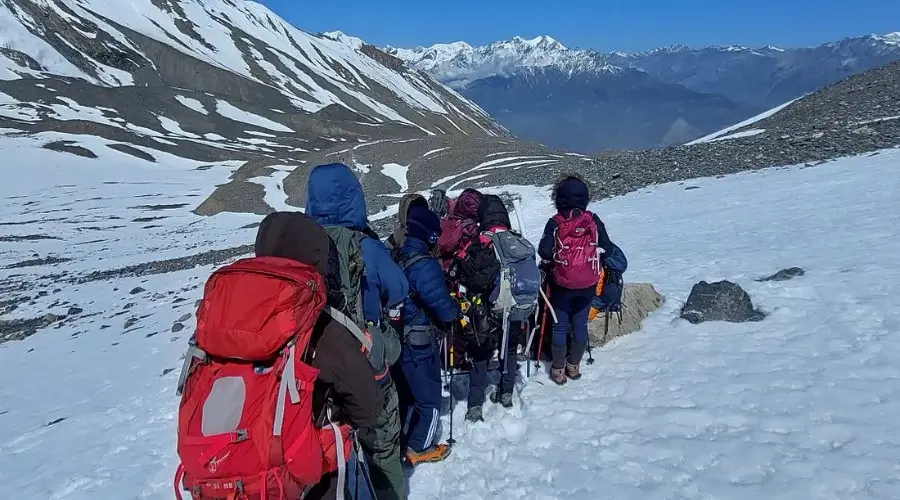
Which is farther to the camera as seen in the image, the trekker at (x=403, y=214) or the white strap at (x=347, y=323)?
the trekker at (x=403, y=214)

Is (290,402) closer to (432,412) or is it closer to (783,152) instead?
(432,412)

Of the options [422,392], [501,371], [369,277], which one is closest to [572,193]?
[501,371]

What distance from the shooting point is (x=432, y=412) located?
4.81 metres

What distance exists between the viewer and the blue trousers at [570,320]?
5.70 m

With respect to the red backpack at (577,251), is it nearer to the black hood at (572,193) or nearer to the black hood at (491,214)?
the black hood at (572,193)

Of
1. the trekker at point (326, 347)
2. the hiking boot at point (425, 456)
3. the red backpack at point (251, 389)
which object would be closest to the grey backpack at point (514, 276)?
the hiking boot at point (425, 456)

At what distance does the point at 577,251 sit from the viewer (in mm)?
5473

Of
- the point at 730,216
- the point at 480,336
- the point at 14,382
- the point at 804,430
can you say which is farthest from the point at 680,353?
the point at 14,382

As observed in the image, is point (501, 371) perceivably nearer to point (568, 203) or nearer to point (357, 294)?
point (568, 203)

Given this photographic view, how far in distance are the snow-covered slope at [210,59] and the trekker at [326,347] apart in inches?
4566

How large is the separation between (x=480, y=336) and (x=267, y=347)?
2819 millimetres

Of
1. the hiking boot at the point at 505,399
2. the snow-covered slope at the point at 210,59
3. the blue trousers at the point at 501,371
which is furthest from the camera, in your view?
the snow-covered slope at the point at 210,59

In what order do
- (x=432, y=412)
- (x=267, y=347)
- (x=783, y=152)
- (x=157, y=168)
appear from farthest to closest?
(x=157, y=168) → (x=783, y=152) → (x=432, y=412) → (x=267, y=347)

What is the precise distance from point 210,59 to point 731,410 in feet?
507
